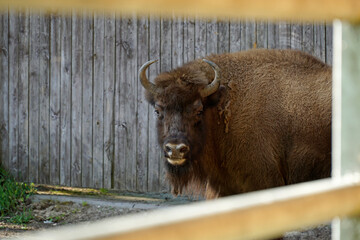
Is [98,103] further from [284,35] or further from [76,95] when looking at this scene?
[284,35]

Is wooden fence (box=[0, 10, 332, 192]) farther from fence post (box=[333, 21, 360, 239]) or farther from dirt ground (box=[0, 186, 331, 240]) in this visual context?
fence post (box=[333, 21, 360, 239])

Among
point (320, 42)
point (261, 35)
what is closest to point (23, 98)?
point (261, 35)

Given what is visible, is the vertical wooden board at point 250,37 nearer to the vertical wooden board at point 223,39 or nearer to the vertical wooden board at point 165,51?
the vertical wooden board at point 223,39

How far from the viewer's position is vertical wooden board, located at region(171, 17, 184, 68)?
23.7 ft

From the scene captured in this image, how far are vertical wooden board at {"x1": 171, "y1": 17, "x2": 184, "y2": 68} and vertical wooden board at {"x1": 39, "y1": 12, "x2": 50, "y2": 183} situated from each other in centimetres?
208

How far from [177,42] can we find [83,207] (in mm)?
2769

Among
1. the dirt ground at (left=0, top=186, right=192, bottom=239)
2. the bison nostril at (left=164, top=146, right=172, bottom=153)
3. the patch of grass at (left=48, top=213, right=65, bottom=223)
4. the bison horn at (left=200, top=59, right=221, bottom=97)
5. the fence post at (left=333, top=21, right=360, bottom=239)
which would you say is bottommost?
the patch of grass at (left=48, top=213, right=65, bottom=223)

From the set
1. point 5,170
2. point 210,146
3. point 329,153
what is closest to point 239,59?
point 210,146

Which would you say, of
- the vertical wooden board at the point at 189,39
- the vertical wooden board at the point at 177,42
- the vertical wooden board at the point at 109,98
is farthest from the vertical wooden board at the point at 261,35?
the vertical wooden board at the point at 109,98

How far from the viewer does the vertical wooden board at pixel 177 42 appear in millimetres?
7223

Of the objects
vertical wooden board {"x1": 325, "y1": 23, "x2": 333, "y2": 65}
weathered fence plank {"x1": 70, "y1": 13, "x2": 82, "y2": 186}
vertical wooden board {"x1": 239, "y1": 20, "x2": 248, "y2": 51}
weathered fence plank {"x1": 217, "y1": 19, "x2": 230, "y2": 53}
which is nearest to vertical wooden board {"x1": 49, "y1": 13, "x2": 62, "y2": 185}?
weathered fence plank {"x1": 70, "y1": 13, "x2": 82, "y2": 186}

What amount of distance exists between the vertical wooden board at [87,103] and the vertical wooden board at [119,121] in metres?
0.42

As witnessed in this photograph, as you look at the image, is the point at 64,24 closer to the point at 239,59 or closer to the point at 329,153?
the point at 239,59

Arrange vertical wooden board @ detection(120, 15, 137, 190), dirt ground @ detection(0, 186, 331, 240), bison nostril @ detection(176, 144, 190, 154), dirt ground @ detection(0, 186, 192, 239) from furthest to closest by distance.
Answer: vertical wooden board @ detection(120, 15, 137, 190), dirt ground @ detection(0, 186, 192, 239), dirt ground @ detection(0, 186, 331, 240), bison nostril @ detection(176, 144, 190, 154)
